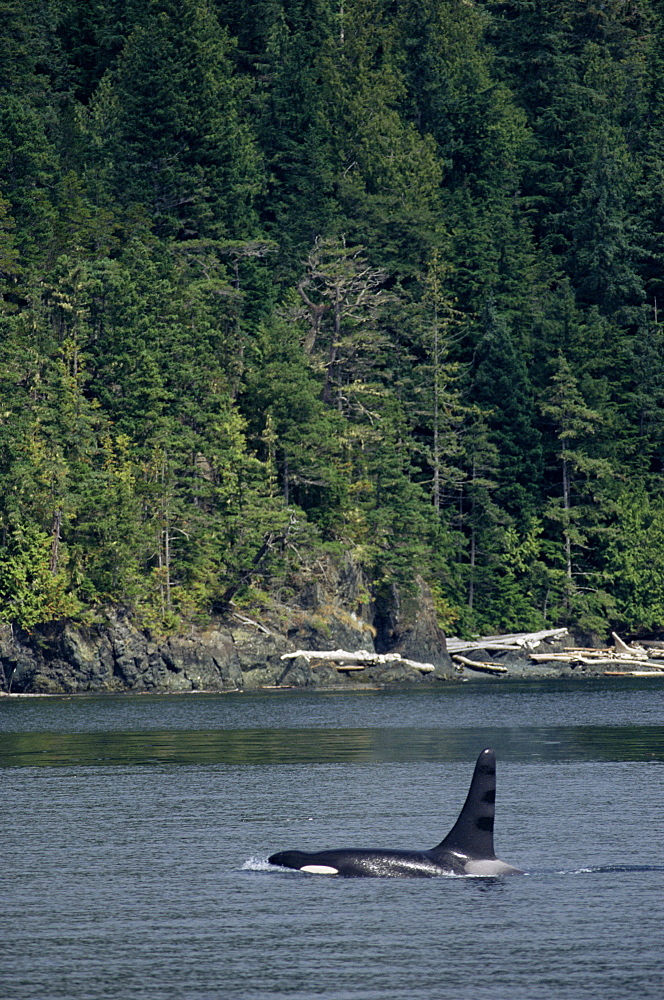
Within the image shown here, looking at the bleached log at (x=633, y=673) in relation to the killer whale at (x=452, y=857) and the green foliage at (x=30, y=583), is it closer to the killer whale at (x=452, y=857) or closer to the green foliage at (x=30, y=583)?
the green foliage at (x=30, y=583)

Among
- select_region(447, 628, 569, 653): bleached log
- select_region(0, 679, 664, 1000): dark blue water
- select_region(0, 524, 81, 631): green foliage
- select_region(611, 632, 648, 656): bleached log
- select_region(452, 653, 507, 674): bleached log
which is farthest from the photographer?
select_region(447, 628, 569, 653): bleached log

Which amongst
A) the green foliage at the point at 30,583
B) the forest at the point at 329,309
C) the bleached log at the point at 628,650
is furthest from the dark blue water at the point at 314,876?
the bleached log at the point at 628,650

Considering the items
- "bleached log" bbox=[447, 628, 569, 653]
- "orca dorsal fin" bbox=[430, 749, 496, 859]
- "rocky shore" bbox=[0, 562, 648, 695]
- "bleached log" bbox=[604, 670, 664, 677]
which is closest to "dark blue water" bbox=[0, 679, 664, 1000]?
"orca dorsal fin" bbox=[430, 749, 496, 859]

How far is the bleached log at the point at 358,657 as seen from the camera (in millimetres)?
94525

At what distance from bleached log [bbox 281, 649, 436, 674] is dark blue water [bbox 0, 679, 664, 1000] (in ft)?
112

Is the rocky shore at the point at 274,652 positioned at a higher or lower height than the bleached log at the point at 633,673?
higher

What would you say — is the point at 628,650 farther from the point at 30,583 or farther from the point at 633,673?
the point at 30,583

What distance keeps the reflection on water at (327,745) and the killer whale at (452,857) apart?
20.7 meters

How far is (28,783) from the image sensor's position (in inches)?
1719

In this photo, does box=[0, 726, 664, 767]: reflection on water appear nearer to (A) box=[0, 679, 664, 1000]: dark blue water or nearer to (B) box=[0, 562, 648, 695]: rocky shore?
(A) box=[0, 679, 664, 1000]: dark blue water

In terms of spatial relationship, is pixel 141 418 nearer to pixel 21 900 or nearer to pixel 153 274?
pixel 153 274

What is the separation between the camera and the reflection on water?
50.2 meters

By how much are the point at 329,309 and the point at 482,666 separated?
2869 centimetres

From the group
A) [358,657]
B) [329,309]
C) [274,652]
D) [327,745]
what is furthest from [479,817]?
[329,309]
